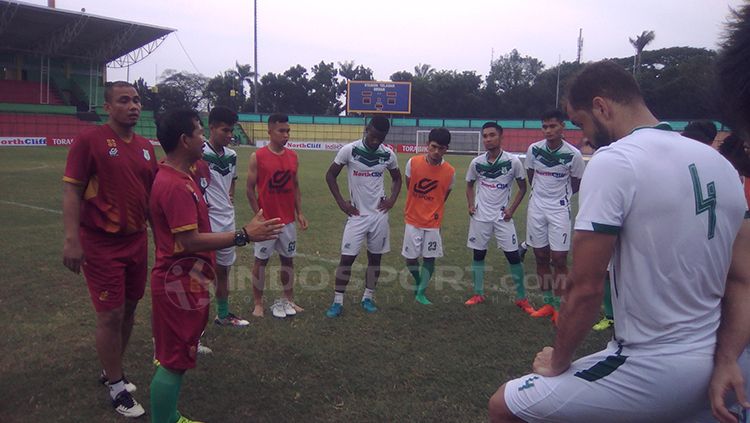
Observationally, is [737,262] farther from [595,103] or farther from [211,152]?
[211,152]

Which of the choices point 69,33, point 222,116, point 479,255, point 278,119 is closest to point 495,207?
point 479,255

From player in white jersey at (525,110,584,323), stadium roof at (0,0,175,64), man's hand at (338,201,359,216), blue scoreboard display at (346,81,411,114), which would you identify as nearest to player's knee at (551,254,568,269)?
player in white jersey at (525,110,584,323)

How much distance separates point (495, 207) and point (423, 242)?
99 cm

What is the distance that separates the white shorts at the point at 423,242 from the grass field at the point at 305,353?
528 mm

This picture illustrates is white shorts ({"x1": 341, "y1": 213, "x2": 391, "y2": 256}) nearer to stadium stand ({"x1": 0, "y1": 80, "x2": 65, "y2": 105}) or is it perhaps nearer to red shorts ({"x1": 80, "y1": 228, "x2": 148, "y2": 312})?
red shorts ({"x1": 80, "y1": 228, "x2": 148, "y2": 312})

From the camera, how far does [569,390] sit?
6.19 feet

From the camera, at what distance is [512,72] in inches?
2817

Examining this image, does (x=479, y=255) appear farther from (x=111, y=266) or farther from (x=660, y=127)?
(x=660, y=127)

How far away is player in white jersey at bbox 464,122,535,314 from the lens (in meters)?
6.53

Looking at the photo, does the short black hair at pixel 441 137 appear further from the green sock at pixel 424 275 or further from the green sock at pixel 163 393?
the green sock at pixel 163 393

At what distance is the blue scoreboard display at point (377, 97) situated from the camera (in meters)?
46.3

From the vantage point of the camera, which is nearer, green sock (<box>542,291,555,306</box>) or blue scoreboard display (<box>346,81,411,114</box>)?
green sock (<box>542,291,555,306</box>)

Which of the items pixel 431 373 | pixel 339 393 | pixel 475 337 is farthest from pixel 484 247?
pixel 339 393

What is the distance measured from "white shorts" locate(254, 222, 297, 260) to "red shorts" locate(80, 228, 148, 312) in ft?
6.44
